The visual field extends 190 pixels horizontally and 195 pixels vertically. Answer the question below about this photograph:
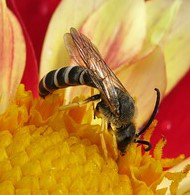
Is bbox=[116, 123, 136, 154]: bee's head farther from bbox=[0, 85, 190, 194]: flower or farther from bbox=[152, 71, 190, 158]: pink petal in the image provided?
bbox=[152, 71, 190, 158]: pink petal

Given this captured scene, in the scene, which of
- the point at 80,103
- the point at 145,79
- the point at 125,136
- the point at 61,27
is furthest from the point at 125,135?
the point at 61,27

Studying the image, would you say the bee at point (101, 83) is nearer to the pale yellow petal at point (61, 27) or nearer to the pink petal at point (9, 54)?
the pink petal at point (9, 54)

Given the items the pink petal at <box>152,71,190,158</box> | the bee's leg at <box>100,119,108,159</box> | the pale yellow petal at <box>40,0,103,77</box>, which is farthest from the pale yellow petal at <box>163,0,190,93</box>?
the bee's leg at <box>100,119,108,159</box>

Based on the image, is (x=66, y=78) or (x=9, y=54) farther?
(x=9, y=54)

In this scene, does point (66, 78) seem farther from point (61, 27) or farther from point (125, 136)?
point (61, 27)

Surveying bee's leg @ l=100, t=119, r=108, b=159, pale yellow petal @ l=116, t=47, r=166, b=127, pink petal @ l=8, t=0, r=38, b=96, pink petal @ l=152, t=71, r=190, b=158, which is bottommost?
pink petal @ l=152, t=71, r=190, b=158

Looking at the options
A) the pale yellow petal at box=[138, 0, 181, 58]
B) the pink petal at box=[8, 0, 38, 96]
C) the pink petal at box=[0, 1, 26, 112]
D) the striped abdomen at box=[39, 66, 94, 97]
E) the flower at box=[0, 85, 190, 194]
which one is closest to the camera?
the flower at box=[0, 85, 190, 194]

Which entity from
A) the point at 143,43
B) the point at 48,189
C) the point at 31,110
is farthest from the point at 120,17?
the point at 48,189
